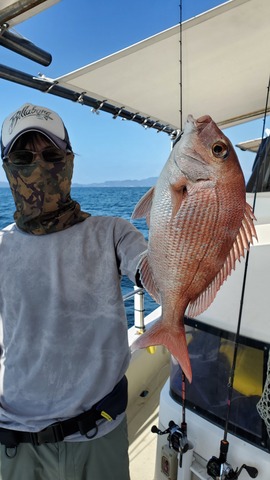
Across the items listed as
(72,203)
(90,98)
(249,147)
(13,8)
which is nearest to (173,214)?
(72,203)

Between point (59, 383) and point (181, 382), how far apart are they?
805 millimetres

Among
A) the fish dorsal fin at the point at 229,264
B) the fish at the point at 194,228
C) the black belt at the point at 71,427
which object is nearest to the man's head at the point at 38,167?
the fish at the point at 194,228

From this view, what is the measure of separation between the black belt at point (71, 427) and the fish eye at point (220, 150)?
1010mm

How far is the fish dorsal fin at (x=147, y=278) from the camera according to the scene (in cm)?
108

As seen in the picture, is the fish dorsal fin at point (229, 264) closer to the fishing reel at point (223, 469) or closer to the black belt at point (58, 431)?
the black belt at point (58, 431)

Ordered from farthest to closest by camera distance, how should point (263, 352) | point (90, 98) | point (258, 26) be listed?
point (90, 98)
point (258, 26)
point (263, 352)

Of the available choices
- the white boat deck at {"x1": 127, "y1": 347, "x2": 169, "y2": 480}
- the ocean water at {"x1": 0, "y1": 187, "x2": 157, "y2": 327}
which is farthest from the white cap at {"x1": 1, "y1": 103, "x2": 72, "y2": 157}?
the white boat deck at {"x1": 127, "y1": 347, "x2": 169, "y2": 480}

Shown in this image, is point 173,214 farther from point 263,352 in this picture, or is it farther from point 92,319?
point 263,352

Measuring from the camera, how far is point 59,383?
131 centimetres

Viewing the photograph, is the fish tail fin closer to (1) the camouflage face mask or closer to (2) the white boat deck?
(1) the camouflage face mask

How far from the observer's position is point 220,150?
3.27 ft

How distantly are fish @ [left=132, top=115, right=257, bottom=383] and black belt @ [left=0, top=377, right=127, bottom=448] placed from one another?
0.45 m

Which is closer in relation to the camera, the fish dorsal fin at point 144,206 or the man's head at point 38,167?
the fish dorsal fin at point 144,206

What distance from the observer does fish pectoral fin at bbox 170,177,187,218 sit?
1.00 metres
